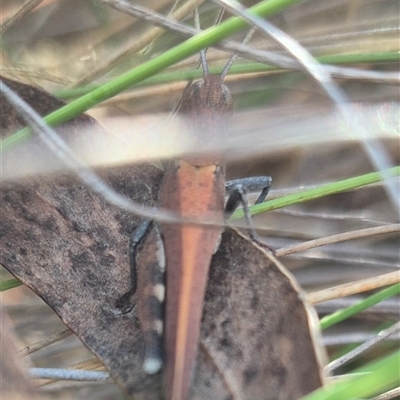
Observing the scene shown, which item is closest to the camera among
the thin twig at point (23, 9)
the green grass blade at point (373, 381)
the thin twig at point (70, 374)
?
the green grass blade at point (373, 381)

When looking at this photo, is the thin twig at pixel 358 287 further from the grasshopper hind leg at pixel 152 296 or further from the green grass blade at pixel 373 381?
the green grass blade at pixel 373 381

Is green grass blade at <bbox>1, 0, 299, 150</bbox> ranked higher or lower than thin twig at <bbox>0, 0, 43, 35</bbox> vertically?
lower

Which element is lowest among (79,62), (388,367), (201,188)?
(388,367)

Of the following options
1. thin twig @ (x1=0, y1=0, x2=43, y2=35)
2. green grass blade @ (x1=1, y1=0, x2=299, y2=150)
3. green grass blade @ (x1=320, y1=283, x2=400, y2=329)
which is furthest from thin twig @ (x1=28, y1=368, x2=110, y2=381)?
thin twig @ (x1=0, y1=0, x2=43, y2=35)

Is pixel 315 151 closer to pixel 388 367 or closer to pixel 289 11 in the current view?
pixel 289 11

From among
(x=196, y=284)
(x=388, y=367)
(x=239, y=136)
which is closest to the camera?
(x=388, y=367)

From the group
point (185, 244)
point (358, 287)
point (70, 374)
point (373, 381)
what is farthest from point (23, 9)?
point (373, 381)

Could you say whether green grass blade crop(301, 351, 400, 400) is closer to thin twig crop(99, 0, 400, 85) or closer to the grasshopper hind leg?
the grasshopper hind leg

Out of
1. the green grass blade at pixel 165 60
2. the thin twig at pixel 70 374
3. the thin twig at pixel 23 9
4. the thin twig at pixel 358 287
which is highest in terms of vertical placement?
the thin twig at pixel 23 9

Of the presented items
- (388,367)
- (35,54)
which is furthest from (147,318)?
(35,54)

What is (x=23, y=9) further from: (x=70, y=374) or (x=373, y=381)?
(x=373, y=381)

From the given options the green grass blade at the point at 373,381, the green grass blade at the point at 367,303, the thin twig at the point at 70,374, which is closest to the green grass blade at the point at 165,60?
the thin twig at the point at 70,374
